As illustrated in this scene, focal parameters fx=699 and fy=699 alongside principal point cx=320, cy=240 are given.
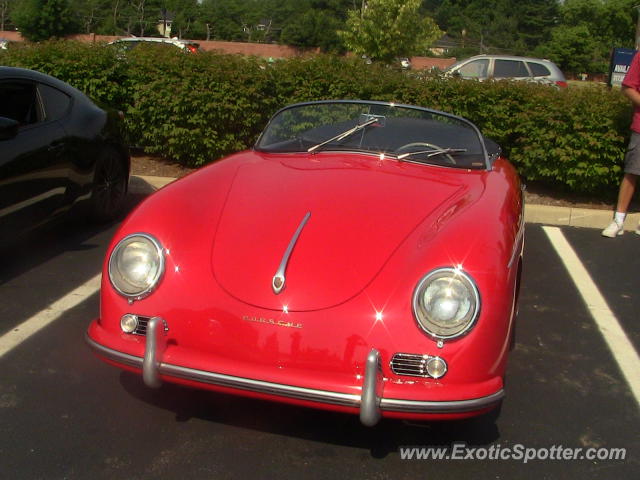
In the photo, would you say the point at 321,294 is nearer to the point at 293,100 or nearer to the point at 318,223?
the point at 318,223

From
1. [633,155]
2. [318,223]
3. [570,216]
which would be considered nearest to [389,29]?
[570,216]

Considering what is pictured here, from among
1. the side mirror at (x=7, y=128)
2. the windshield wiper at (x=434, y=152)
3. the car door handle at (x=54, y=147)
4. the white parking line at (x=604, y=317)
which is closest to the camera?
the white parking line at (x=604, y=317)

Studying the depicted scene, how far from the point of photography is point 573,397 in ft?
11.1

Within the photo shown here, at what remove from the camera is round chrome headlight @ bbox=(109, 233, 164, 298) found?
290 cm

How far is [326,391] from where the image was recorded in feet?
8.39

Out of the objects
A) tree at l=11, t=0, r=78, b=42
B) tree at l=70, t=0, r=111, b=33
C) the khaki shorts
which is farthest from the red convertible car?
tree at l=70, t=0, r=111, b=33

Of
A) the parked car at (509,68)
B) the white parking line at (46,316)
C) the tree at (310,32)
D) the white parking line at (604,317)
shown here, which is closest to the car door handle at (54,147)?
the white parking line at (46,316)

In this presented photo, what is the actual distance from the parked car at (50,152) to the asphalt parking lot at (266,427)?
0.97 m

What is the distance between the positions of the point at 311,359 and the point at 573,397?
151cm

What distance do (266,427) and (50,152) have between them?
303cm

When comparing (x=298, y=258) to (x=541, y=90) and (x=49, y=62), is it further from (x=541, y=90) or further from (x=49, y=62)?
(x=49, y=62)

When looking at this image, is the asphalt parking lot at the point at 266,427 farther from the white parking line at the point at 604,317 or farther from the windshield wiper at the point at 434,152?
the windshield wiper at the point at 434,152

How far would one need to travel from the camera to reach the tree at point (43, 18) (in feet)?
202
